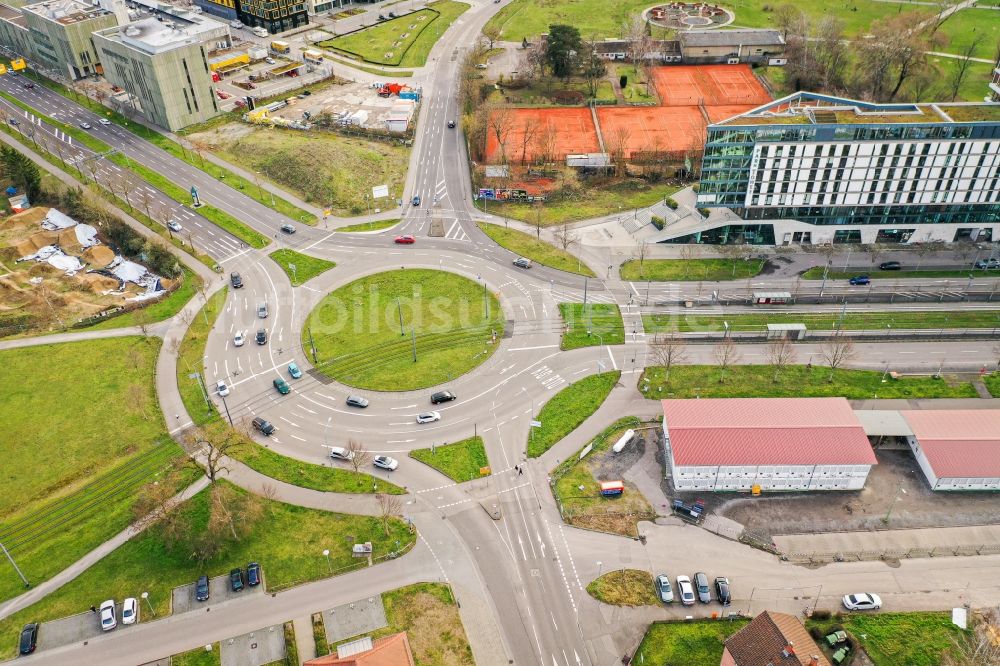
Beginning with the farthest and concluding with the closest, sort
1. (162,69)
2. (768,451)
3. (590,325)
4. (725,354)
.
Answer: (162,69)
(590,325)
(725,354)
(768,451)

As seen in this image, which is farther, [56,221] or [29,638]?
[56,221]

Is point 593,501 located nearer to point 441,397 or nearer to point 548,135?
point 441,397

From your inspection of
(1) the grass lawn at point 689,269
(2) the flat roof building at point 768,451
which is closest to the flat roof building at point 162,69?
(1) the grass lawn at point 689,269

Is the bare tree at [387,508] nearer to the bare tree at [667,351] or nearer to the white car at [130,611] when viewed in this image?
the white car at [130,611]

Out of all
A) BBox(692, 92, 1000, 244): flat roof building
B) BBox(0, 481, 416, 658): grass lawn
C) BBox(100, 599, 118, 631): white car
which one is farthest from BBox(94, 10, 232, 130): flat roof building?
BBox(100, 599, 118, 631): white car

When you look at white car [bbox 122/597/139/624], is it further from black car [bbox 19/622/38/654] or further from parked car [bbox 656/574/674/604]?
parked car [bbox 656/574/674/604]

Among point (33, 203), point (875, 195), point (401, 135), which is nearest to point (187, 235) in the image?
point (33, 203)

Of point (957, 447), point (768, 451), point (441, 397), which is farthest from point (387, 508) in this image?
point (957, 447)
